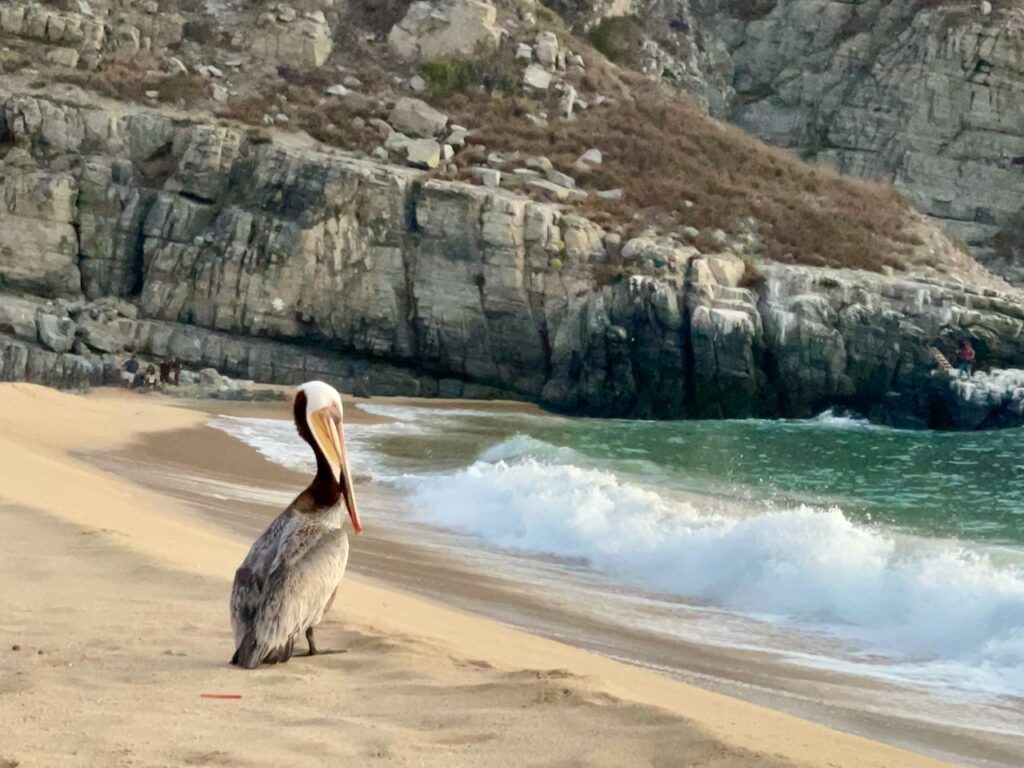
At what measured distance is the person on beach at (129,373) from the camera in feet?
101

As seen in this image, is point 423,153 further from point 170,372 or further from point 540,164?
point 170,372

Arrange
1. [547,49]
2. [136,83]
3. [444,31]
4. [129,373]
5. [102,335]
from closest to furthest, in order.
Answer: [129,373]
[102,335]
[136,83]
[444,31]
[547,49]

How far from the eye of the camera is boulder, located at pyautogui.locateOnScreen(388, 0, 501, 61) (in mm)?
44844

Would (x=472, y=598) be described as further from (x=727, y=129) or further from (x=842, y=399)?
(x=727, y=129)

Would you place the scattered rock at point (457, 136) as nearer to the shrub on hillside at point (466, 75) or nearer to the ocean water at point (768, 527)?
the shrub on hillside at point (466, 75)

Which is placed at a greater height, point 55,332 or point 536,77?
point 536,77

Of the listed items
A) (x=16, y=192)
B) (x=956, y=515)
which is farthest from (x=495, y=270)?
(x=956, y=515)

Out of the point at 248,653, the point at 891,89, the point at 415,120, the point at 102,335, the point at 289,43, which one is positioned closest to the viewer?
the point at 248,653

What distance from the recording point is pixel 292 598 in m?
5.68

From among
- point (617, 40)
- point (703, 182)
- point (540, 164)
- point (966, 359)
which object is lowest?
point (966, 359)

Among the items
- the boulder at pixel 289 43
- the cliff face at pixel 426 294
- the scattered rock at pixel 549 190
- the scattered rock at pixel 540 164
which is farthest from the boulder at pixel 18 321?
the scattered rock at pixel 540 164

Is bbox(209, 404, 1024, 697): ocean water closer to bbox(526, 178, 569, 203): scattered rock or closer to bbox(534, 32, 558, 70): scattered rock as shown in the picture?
bbox(526, 178, 569, 203): scattered rock

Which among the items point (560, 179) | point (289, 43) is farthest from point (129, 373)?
point (289, 43)

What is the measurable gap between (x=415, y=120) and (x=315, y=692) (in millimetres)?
37381
